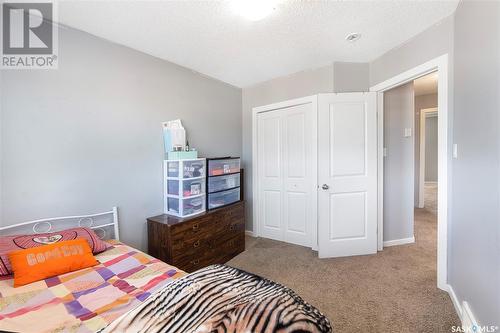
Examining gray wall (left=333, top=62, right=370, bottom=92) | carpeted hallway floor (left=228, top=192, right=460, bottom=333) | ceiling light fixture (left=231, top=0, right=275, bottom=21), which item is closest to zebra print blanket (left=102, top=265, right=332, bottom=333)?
carpeted hallway floor (left=228, top=192, right=460, bottom=333)

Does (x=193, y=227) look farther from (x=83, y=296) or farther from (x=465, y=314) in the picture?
(x=465, y=314)

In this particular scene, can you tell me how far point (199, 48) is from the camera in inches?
92.0

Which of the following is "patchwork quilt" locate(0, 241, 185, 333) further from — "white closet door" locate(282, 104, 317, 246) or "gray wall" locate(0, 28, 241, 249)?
"white closet door" locate(282, 104, 317, 246)

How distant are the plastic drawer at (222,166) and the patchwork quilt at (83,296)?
132 cm

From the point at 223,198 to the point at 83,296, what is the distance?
181 cm

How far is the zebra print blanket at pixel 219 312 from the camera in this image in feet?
2.66

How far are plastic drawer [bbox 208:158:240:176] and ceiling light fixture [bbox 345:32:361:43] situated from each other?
6.29 feet

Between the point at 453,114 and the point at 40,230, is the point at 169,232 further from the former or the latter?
the point at 453,114

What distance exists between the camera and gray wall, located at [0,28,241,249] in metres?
1.63

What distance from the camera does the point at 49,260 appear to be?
4.52ft

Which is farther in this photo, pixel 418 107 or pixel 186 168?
pixel 418 107

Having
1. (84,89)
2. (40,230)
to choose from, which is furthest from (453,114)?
(40,230)

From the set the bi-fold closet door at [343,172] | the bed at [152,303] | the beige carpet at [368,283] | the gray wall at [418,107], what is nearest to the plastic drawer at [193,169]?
the bed at [152,303]

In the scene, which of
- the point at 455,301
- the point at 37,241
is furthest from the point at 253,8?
the point at 455,301
